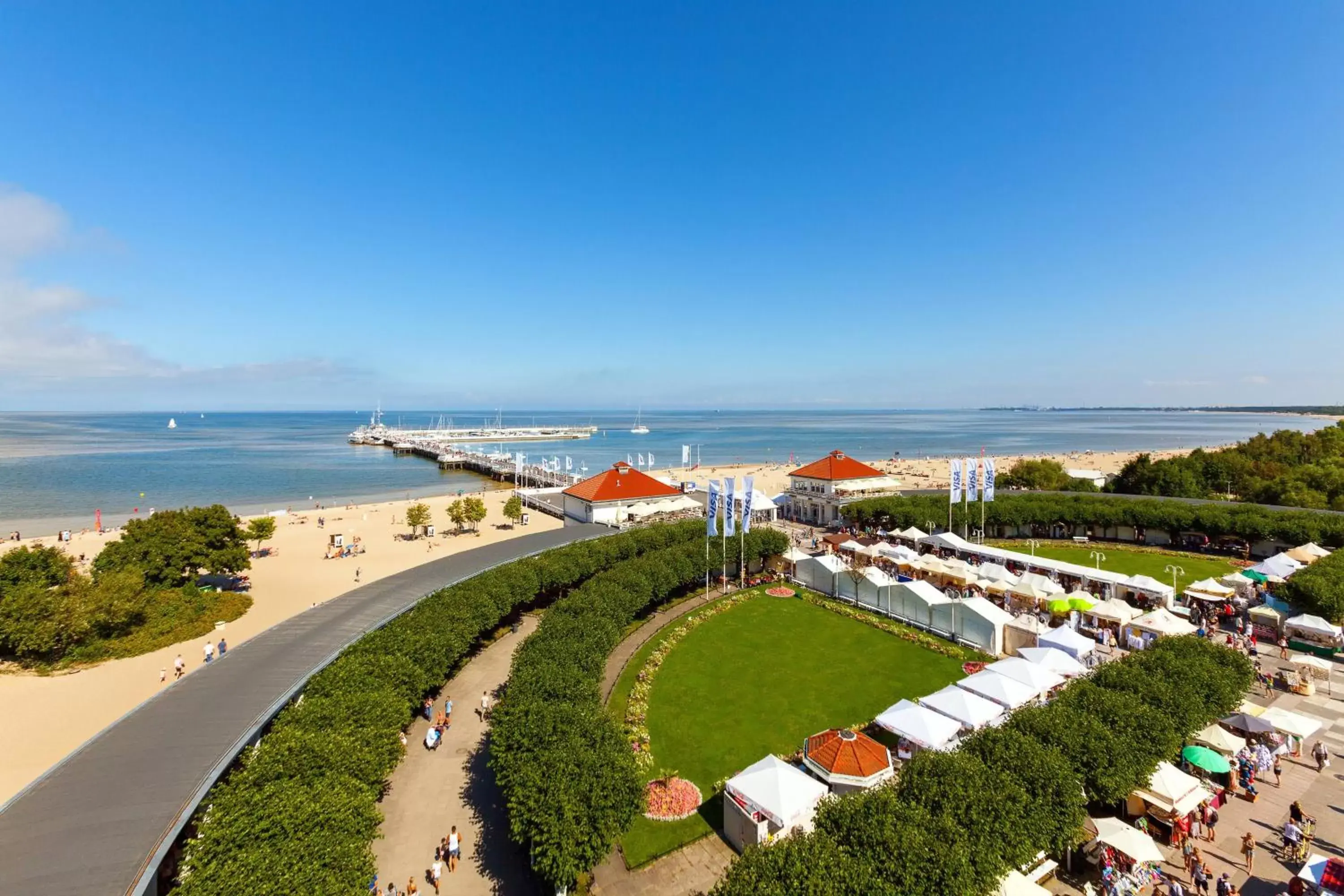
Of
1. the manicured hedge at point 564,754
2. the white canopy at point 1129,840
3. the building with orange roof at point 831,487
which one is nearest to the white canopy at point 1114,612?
the white canopy at point 1129,840

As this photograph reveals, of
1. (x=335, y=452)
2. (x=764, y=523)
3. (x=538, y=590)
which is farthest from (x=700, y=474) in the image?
(x=335, y=452)

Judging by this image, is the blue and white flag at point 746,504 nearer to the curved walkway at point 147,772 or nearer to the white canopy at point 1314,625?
the curved walkway at point 147,772

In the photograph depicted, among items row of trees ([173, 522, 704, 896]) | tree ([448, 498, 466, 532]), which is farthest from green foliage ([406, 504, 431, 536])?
row of trees ([173, 522, 704, 896])

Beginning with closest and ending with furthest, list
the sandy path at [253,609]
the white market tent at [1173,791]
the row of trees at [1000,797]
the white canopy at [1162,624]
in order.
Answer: the row of trees at [1000,797]
the white market tent at [1173,791]
the sandy path at [253,609]
the white canopy at [1162,624]

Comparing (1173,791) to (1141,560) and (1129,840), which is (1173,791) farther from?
(1141,560)

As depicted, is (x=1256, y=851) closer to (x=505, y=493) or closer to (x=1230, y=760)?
(x=1230, y=760)

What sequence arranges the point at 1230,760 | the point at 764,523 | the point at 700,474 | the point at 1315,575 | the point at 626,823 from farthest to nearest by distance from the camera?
the point at 700,474, the point at 764,523, the point at 1315,575, the point at 1230,760, the point at 626,823

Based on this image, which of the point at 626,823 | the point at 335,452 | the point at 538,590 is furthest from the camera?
the point at 335,452
